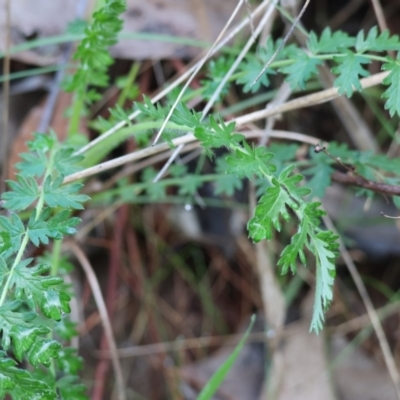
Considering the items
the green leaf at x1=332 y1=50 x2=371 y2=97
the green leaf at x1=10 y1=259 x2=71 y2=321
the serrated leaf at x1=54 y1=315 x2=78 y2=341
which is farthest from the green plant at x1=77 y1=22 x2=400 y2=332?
the serrated leaf at x1=54 y1=315 x2=78 y2=341

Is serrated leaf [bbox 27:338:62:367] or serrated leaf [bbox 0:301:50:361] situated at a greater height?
serrated leaf [bbox 0:301:50:361]

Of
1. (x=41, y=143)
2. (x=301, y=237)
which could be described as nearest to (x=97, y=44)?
(x=41, y=143)

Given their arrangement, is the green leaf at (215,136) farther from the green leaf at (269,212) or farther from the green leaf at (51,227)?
the green leaf at (51,227)

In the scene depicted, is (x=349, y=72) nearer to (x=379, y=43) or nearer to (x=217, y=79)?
(x=379, y=43)

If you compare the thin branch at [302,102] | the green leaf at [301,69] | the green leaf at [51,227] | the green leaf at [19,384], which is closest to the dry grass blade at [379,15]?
the thin branch at [302,102]

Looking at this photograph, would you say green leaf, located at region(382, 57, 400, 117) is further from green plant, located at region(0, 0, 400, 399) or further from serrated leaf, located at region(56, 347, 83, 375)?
serrated leaf, located at region(56, 347, 83, 375)

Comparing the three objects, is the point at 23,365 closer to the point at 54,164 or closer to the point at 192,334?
the point at 192,334
